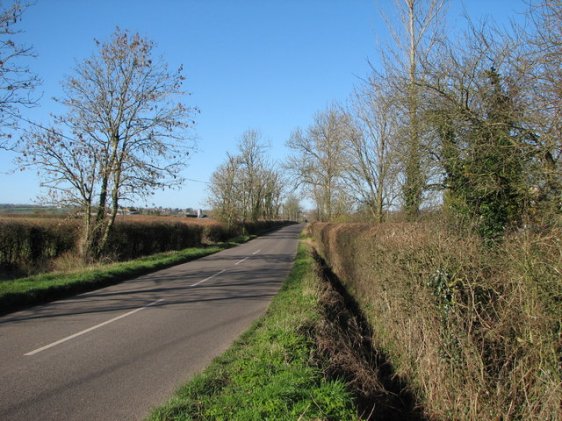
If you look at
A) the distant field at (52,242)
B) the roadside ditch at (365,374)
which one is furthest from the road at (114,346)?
the distant field at (52,242)

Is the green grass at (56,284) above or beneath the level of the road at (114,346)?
above

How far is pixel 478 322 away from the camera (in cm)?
547

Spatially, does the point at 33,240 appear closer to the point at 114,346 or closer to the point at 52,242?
the point at 52,242

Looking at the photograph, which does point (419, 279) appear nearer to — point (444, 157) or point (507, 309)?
point (507, 309)

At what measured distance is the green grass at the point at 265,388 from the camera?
4.43 meters

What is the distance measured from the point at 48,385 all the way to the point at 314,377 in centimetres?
328

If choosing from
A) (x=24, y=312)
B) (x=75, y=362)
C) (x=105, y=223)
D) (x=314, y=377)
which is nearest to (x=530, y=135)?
(x=314, y=377)

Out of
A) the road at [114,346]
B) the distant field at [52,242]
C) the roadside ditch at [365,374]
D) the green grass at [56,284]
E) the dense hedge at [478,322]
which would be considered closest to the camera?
the dense hedge at [478,322]

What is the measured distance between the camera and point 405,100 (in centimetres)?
1088

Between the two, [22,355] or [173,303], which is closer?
[22,355]

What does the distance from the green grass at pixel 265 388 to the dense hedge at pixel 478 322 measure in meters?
1.48

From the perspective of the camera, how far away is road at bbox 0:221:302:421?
5.01m

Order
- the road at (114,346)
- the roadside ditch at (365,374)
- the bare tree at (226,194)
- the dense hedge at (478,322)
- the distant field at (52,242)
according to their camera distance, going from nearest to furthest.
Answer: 1. the dense hedge at (478,322)
2. the road at (114,346)
3. the roadside ditch at (365,374)
4. the distant field at (52,242)
5. the bare tree at (226,194)

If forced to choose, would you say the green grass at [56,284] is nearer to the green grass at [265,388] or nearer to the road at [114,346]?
the road at [114,346]
